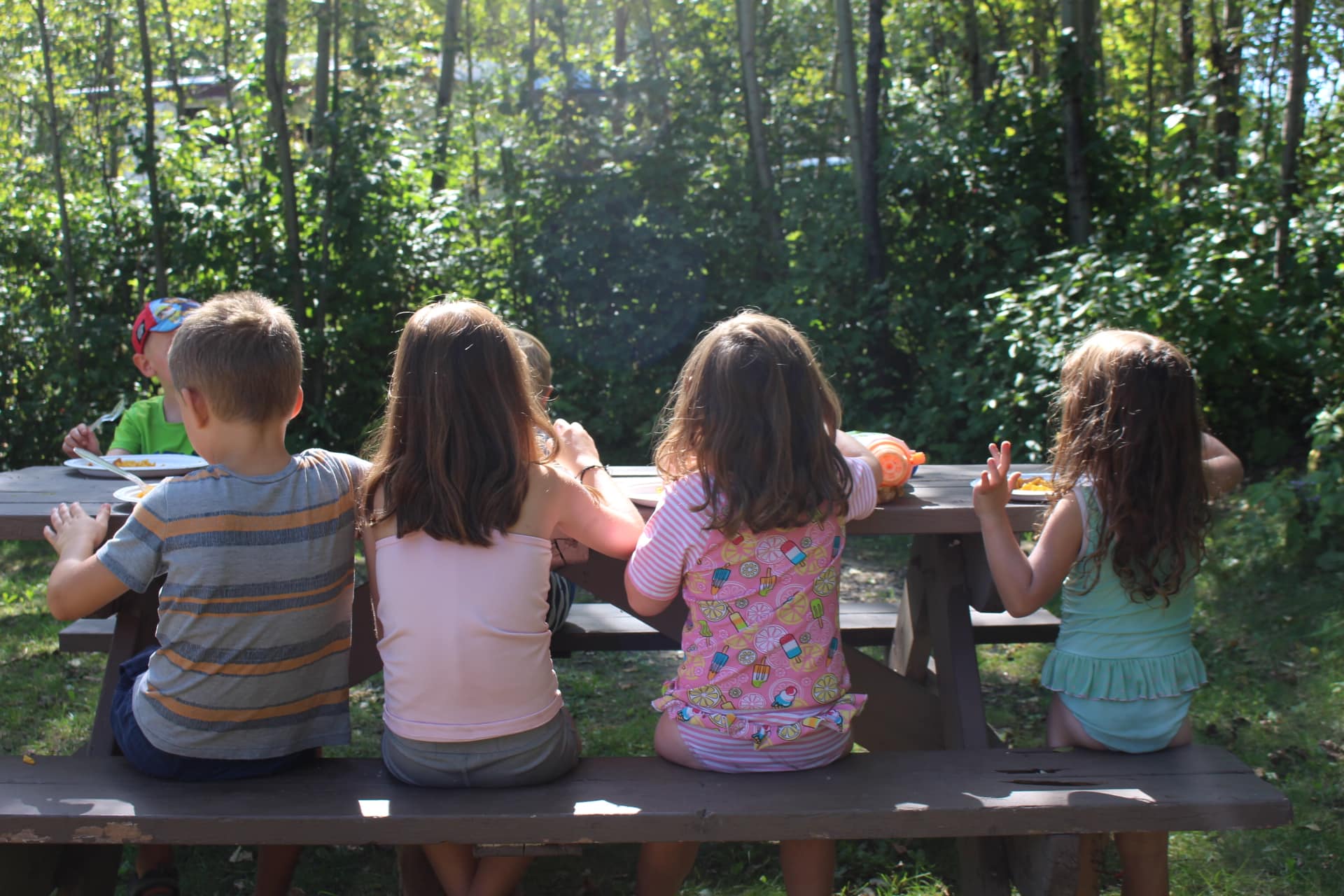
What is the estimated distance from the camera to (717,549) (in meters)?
2.24

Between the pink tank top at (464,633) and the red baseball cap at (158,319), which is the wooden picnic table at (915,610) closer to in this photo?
the red baseball cap at (158,319)

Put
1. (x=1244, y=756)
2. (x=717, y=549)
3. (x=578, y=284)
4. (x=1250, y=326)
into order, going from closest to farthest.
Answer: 1. (x=717, y=549)
2. (x=1244, y=756)
3. (x=1250, y=326)
4. (x=578, y=284)

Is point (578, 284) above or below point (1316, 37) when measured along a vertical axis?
below

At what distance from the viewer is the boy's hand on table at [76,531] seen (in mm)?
2285

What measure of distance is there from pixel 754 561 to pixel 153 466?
64.7 inches

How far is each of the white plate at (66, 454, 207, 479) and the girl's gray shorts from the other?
1.08m

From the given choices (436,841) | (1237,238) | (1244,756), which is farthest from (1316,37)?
(436,841)

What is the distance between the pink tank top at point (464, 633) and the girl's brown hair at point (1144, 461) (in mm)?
1137

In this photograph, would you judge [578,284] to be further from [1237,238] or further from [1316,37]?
[1316,37]

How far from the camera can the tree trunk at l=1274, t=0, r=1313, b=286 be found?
557cm

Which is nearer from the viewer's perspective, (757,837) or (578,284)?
(757,837)

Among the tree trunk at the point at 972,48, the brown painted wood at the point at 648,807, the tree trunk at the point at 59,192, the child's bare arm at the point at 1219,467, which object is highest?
the tree trunk at the point at 972,48

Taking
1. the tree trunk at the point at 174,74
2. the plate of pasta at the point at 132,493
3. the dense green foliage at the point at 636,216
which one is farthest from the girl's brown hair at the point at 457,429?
the tree trunk at the point at 174,74

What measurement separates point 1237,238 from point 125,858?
5340 mm
